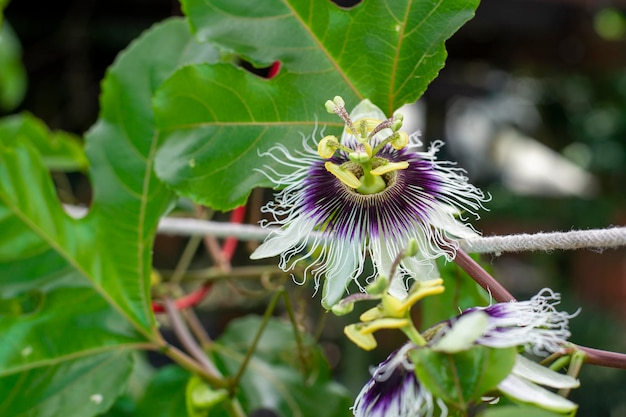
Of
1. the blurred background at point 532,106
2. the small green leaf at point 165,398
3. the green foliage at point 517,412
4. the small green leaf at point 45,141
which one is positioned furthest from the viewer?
the blurred background at point 532,106

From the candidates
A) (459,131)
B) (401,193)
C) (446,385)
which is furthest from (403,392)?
(459,131)

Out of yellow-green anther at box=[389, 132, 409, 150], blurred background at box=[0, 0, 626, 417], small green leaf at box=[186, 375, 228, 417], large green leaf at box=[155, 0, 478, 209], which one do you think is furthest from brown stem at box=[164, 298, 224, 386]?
blurred background at box=[0, 0, 626, 417]

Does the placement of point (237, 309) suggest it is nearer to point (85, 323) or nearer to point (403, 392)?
point (85, 323)

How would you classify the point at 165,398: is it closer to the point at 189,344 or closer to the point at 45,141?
the point at 189,344

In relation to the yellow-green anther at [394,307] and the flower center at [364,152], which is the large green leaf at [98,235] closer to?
the flower center at [364,152]

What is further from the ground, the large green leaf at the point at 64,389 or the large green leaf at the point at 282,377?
the large green leaf at the point at 64,389

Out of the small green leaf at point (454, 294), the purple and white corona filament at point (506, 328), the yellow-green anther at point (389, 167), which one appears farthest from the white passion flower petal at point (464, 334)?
the small green leaf at point (454, 294)

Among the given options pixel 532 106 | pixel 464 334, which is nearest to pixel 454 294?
pixel 464 334
